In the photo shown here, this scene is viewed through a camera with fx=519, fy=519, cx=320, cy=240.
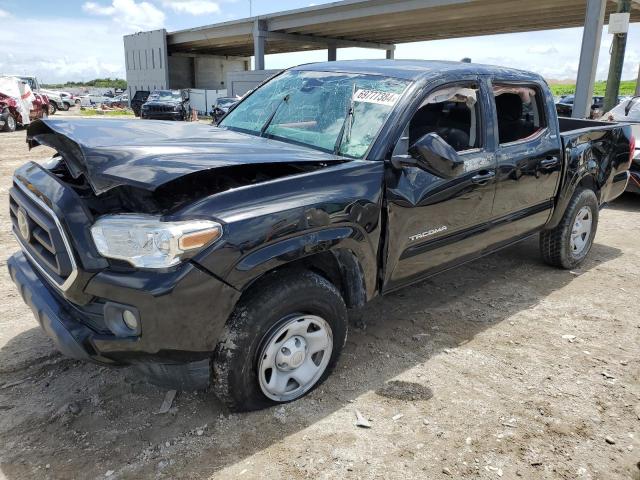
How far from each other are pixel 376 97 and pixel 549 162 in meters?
1.88

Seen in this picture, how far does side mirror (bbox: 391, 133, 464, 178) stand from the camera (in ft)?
9.60

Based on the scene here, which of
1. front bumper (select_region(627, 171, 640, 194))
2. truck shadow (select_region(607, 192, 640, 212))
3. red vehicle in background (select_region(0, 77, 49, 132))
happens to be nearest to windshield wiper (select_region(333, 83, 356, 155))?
front bumper (select_region(627, 171, 640, 194))

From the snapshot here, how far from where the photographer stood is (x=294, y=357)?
2.79 meters

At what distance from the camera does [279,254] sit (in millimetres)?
2514

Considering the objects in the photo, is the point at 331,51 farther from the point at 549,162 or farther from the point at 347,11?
the point at 549,162

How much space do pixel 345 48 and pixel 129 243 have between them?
39.2 meters

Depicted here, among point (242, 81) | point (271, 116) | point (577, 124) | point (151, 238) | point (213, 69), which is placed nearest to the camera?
point (151, 238)

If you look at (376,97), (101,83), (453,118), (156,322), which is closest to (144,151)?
(156,322)

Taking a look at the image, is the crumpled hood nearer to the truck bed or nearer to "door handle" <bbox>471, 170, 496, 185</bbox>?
"door handle" <bbox>471, 170, 496, 185</bbox>

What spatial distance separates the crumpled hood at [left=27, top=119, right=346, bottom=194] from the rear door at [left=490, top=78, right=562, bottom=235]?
64.0 inches

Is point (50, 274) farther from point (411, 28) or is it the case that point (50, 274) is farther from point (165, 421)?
point (411, 28)

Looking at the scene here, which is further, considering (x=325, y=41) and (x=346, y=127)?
(x=325, y=41)

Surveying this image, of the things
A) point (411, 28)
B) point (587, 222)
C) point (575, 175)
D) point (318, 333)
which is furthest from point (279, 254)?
point (411, 28)

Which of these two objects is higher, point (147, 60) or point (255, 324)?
point (147, 60)
